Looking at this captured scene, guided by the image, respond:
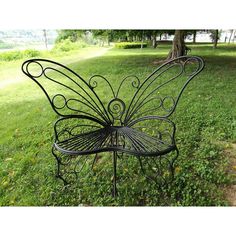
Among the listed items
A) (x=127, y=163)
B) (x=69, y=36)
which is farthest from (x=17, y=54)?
(x=127, y=163)

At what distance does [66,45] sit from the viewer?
9211 millimetres

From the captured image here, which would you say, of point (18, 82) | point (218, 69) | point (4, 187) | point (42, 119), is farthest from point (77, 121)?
point (218, 69)

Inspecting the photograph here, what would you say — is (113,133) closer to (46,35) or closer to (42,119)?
(42,119)

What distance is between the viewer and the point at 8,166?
2377 mm

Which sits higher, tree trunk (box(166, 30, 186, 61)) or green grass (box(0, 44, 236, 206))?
tree trunk (box(166, 30, 186, 61))

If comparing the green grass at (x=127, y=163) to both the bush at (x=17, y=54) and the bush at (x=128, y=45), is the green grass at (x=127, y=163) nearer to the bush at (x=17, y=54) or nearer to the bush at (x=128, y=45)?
the bush at (x=17, y=54)

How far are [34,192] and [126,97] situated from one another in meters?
2.49

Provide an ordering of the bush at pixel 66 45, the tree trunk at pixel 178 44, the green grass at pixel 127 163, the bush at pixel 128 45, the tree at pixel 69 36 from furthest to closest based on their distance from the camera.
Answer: the bush at pixel 128 45
the tree at pixel 69 36
the bush at pixel 66 45
the tree trunk at pixel 178 44
the green grass at pixel 127 163

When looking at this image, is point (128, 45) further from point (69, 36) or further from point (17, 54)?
point (17, 54)

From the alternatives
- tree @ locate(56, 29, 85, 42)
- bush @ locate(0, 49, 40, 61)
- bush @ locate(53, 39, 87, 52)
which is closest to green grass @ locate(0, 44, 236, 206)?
bush @ locate(0, 49, 40, 61)

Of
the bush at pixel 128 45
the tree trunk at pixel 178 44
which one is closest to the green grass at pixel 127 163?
the tree trunk at pixel 178 44

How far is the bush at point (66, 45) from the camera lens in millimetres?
8980

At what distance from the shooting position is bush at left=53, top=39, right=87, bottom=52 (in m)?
8.98

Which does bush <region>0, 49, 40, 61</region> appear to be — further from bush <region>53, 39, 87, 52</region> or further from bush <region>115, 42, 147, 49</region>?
bush <region>115, 42, 147, 49</region>
